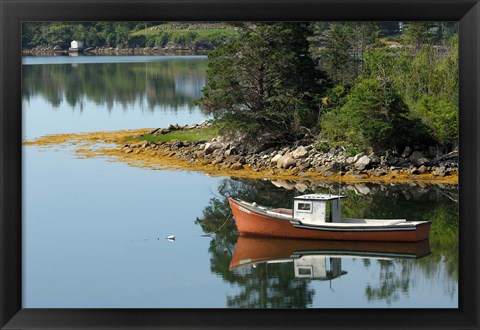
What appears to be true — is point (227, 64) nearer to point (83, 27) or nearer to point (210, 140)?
point (210, 140)

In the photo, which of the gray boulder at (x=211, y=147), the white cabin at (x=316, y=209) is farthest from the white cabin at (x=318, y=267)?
the gray boulder at (x=211, y=147)

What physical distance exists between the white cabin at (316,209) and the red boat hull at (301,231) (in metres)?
0.13

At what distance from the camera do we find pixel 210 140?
17.1 m

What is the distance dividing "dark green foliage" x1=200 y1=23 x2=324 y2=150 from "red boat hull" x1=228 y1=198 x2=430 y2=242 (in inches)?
195

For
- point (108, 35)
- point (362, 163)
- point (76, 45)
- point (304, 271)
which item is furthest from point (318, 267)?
point (76, 45)

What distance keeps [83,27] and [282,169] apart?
14758 mm

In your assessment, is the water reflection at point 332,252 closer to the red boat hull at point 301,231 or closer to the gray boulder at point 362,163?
the red boat hull at point 301,231

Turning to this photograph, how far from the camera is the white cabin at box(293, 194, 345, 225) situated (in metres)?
10.9

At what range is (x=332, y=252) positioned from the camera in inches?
435

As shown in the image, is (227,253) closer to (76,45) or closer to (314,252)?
(314,252)

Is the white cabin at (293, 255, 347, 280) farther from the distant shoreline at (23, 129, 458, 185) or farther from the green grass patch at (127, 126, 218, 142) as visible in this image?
the green grass patch at (127, 126, 218, 142)

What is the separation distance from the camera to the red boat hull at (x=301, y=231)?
10820 mm

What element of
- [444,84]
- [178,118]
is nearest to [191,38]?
[178,118]

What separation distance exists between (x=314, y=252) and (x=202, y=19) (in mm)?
7467
